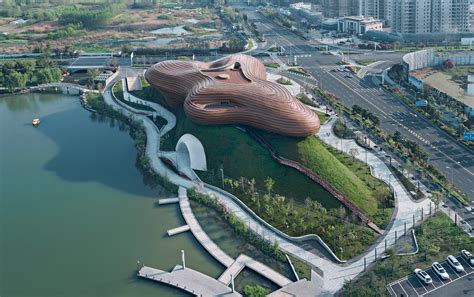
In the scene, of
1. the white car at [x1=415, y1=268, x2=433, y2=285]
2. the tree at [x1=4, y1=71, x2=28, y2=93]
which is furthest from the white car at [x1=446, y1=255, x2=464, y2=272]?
the tree at [x1=4, y1=71, x2=28, y2=93]

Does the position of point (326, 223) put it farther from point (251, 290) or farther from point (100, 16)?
point (100, 16)

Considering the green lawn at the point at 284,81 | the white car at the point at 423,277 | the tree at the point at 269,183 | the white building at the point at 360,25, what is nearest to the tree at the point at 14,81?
the green lawn at the point at 284,81

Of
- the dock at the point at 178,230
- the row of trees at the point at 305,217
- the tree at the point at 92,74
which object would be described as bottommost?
the dock at the point at 178,230

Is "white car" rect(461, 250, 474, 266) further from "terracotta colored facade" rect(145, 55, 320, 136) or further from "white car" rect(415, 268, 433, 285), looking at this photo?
"terracotta colored facade" rect(145, 55, 320, 136)

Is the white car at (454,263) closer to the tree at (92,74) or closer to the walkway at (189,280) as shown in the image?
the walkway at (189,280)

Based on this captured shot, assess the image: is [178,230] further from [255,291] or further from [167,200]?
[255,291]
